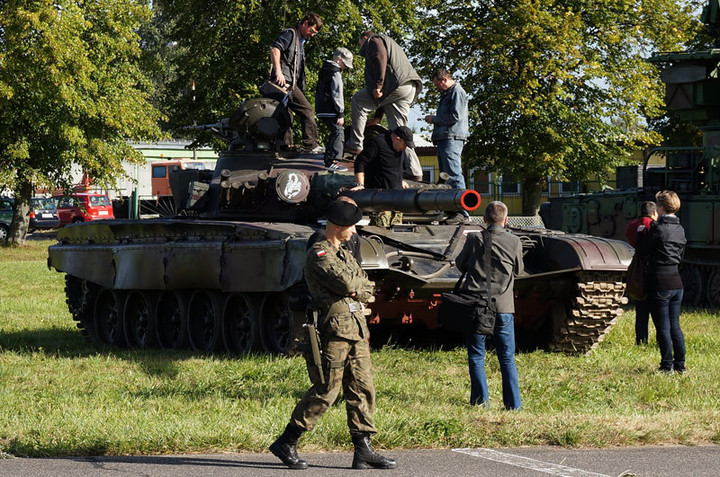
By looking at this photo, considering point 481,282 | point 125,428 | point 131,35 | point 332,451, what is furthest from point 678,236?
point 131,35

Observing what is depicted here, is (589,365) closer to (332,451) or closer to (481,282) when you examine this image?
(481,282)

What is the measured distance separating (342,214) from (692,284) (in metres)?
14.8

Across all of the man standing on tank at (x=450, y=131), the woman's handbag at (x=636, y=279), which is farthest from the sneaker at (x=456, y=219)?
the woman's handbag at (x=636, y=279)

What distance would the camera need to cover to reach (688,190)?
2041 centimetres

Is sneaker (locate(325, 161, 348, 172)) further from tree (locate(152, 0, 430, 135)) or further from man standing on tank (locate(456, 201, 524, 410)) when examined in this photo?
tree (locate(152, 0, 430, 135))

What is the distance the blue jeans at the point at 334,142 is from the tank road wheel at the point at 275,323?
5.99 feet

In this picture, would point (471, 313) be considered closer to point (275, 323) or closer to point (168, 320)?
point (275, 323)

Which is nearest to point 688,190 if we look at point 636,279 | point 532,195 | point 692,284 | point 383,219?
point 692,284

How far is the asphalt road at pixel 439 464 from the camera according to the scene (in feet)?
23.4

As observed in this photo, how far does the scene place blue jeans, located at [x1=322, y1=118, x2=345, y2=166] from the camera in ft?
45.2

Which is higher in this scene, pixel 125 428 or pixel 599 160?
pixel 599 160

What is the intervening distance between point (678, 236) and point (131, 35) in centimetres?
3004

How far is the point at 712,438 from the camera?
820 cm

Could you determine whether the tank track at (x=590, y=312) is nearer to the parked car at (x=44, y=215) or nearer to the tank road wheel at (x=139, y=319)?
the tank road wheel at (x=139, y=319)
